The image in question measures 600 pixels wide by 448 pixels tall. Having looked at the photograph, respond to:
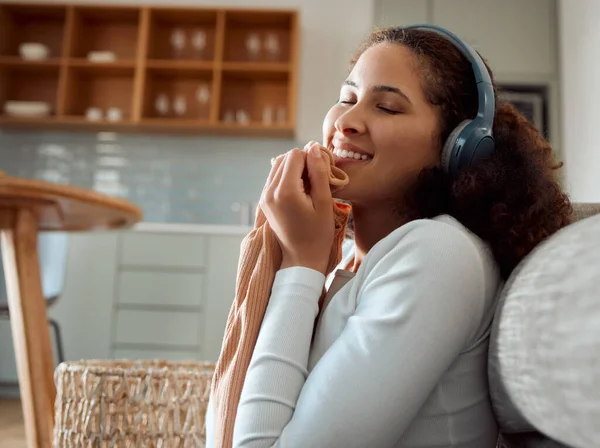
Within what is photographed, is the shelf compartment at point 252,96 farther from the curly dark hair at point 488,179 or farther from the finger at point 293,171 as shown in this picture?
the finger at point 293,171

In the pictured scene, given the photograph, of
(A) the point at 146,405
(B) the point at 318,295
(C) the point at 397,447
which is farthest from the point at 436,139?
(A) the point at 146,405

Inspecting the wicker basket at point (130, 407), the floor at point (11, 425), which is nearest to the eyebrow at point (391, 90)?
the wicker basket at point (130, 407)

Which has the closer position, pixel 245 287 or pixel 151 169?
pixel 245 287

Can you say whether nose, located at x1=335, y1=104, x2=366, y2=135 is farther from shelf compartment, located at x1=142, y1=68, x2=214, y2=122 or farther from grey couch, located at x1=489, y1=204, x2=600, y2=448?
shelf compartment, located at x1=142, y1=68, x2=214, y2=122

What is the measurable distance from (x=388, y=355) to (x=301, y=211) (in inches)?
9.2

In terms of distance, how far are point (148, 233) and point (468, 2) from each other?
234 centimetres

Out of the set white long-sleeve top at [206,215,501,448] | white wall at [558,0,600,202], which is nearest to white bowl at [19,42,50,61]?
white wall at [558,0,600,202]

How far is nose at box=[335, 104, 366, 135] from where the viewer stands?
889mm

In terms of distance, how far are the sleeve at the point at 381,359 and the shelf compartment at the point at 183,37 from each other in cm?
384

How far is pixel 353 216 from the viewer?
38.6 inches

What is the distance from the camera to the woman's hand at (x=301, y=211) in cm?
79

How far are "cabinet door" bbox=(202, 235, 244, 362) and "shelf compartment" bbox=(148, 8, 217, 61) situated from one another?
4.79ft

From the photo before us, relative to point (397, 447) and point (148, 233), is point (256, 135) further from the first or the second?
point (397, 447)

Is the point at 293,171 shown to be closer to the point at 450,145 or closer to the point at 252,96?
the point at 450,145
